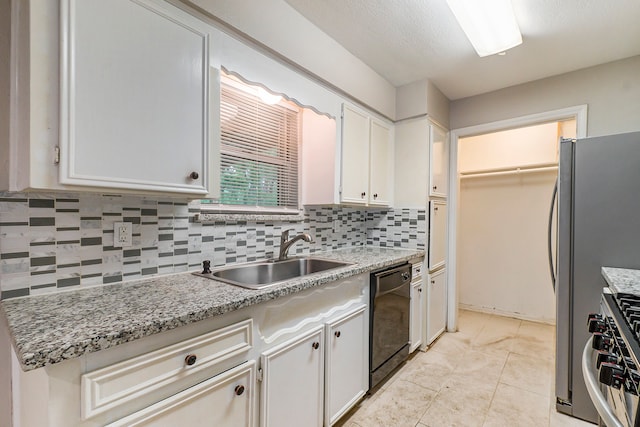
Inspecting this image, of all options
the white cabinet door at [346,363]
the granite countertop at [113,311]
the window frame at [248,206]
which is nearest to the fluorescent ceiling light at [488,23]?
the window frame at [248,206]

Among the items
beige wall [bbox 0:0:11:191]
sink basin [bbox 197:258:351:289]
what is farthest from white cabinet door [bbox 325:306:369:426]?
beige wall [bbox 0:0:11:191]

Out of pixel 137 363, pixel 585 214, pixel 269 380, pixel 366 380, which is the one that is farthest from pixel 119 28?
pixel 585 214

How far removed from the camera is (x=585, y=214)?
5.68 feet

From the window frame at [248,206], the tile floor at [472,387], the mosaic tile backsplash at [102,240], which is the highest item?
the window frame at [248,206]

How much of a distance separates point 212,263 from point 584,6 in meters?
2.61

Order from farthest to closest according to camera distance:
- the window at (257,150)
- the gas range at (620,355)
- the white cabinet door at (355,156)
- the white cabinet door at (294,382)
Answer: the white cabinet door at (355,156)
the window at (257,150)
the white cabinet door at (294,382)
the gas range at (620,355)

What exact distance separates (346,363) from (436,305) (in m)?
1.50

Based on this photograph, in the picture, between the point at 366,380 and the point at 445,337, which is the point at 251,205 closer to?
the point at 366,380

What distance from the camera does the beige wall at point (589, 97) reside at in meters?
2.22

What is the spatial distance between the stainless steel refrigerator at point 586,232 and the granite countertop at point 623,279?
0.30ft

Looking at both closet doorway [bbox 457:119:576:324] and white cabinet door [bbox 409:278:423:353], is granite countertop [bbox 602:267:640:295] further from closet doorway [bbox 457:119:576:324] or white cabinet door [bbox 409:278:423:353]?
closet doorway [bbox 457:119:576:324]

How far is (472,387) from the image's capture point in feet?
6.79

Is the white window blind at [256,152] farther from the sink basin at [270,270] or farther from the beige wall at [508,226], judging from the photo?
the beige wall at [508,226]

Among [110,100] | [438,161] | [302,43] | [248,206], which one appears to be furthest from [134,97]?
[438,161]
